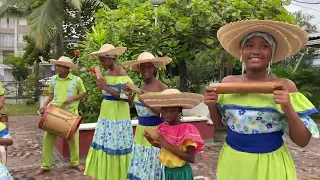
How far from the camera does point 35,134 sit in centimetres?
877

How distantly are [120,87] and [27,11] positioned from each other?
1337cm

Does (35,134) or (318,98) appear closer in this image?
(35,134)

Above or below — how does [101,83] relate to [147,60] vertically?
below

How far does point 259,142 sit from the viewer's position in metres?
2.06

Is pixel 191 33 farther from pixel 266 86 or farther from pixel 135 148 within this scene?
pixel 266 86

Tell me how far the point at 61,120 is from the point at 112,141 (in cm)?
99

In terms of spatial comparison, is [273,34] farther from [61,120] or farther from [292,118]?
[61,120]

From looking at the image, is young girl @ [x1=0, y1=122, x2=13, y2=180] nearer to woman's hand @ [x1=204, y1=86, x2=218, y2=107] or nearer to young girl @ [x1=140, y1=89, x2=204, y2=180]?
young girl @ [x1=140, y1=89, x2=204, y2=180]

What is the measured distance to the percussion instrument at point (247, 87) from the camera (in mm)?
1914

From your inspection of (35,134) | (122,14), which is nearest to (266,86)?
(122,14)

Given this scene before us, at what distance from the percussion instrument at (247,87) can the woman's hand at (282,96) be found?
21mm

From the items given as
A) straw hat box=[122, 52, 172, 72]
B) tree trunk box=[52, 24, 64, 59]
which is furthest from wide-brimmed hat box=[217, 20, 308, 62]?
tree trunk box=[52, 24, 64, 59]

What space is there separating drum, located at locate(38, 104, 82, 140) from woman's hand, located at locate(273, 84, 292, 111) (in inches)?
139

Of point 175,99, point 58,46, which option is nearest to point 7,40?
point 58,46
